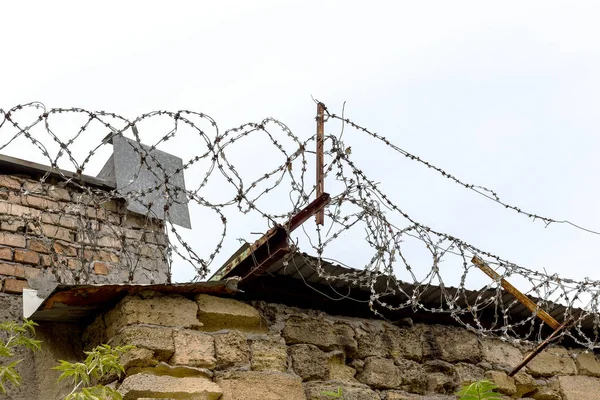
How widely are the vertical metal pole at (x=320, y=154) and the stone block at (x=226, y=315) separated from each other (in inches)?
20.4

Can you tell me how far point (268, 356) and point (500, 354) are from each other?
144cm

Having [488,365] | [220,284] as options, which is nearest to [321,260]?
[220,284]

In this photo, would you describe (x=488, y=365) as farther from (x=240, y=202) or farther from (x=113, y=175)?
(x=113, y=175)

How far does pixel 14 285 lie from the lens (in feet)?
13.8

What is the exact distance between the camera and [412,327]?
4418 mm

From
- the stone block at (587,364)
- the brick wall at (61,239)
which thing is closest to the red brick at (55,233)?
the brick wall at (61,239)

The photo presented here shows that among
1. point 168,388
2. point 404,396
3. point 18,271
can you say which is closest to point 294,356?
point 404,396

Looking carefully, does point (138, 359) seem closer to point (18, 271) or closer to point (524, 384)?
point (18, 271)

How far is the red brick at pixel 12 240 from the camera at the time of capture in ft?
14.3

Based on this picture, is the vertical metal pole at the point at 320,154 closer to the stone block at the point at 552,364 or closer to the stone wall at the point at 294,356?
the stone wall at the point at 294,356

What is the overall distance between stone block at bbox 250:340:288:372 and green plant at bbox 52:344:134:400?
0.58 meters

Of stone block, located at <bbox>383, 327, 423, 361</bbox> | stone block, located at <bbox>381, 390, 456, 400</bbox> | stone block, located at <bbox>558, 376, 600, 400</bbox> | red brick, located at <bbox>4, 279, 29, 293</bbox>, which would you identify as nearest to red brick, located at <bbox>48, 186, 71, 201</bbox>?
red brick, located at <bbox>4, 279, 29, 293</bbox>

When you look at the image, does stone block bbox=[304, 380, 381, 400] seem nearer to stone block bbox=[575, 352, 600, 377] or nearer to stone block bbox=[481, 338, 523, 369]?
stone block bbox=[481, 338, 523, 369]

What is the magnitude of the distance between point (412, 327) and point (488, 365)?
47 cm
